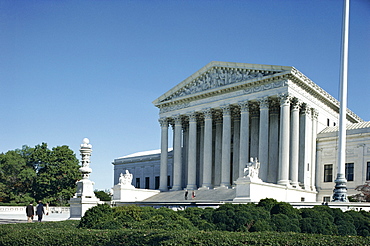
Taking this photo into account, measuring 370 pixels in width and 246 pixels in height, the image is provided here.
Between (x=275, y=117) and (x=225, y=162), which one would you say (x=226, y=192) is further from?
(x=275, y=117)

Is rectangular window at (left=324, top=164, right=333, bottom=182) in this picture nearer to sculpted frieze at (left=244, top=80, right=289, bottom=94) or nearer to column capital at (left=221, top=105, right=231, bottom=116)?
sculpted frieze at (left=244, top=80, right=289, bottom=94)

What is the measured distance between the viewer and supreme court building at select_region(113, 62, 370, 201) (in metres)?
45.8

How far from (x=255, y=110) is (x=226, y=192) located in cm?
1226

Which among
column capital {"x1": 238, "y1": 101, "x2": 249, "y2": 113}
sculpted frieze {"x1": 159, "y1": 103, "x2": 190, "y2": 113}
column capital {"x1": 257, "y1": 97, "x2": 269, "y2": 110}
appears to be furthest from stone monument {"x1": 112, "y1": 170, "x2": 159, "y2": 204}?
column capital {"x1": 257, "y1": 97, "x2": 269, "y2": 110}

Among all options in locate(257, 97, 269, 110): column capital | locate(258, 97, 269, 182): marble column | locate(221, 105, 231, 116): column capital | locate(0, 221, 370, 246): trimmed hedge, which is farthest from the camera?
locate(221, 105, 231, 116): column capital

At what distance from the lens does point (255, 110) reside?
52562 mm

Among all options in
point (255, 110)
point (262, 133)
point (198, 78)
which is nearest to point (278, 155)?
point (262, 133)

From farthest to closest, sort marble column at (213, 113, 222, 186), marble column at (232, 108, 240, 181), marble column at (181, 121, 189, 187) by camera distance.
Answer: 1. marble column at (181, 121, 189, 187)
2. marble column at (213, 113, 222, 186)
3. marble column at (232, 108, 240, 181)

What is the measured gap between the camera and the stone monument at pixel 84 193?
23.0 meters

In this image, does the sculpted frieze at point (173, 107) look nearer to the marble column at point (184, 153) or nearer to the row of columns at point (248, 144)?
the row of columns at point (248, 144)

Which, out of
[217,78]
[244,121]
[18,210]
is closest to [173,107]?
[217,78]

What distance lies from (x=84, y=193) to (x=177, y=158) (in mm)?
33677

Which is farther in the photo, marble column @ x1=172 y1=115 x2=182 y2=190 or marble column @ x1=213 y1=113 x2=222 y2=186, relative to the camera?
marble column @ x1=172 y1=115 x2=182 y2=190

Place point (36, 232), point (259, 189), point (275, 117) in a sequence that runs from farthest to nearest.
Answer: point (275, 117) → point (259, 189) → point (36, 232)
